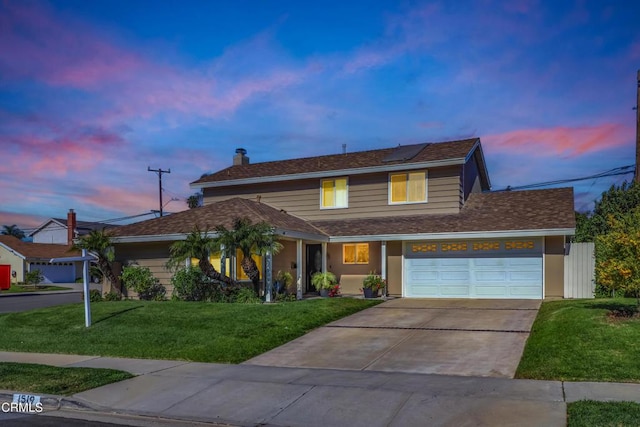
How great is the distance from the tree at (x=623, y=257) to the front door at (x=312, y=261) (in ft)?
41.6

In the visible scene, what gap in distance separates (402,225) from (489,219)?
3274 mm

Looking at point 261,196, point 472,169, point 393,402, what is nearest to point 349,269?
point 261,196

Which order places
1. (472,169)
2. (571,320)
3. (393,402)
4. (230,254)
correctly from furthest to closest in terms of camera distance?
(472,169) < (230,254) < (571,320) < (393,402)

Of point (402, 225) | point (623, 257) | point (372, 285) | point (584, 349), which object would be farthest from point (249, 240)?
point (584, 349)

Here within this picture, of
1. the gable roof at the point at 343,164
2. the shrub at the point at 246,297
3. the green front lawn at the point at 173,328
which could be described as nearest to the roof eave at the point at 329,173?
the gable roof at the point at 343,164

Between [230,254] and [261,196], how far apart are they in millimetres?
7247

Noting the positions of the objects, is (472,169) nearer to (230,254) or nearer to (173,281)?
(230,254)

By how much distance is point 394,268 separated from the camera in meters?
22.2

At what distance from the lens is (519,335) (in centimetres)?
1277

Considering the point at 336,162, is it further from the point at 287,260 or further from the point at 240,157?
A: the point at 240,157

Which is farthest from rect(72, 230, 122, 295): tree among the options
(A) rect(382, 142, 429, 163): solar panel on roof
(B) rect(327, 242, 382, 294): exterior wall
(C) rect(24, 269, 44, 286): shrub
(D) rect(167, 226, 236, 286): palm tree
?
(C) rect(24, 269, 44, 286): shrub

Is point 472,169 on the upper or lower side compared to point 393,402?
upper

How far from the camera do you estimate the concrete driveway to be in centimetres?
1045

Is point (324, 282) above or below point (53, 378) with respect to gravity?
above
